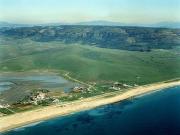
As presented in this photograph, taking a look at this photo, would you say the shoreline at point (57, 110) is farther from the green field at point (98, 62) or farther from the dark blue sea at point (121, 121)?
the green field at point (98, 62)

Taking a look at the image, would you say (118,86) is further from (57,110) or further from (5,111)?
(5,111)

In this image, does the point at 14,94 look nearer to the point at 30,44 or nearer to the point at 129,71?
the point at 129,71

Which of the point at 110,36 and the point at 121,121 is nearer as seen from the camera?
the point at 121,121

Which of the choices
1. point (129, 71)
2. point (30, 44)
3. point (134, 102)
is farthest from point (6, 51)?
point (134, 102)

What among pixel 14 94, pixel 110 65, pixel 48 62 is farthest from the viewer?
pixel 48 62

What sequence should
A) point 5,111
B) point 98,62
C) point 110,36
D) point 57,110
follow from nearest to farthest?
point 5,111 < point 57,110 < point 98,62 < point 110,36

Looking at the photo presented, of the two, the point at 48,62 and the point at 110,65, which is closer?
the point at 110,65

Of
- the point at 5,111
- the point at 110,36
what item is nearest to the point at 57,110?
the point at 5,111

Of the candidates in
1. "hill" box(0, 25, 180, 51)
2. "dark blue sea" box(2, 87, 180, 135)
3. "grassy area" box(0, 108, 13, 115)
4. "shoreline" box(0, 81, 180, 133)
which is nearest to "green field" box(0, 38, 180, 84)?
"shoreline" box(0, 81, 180, 133)
